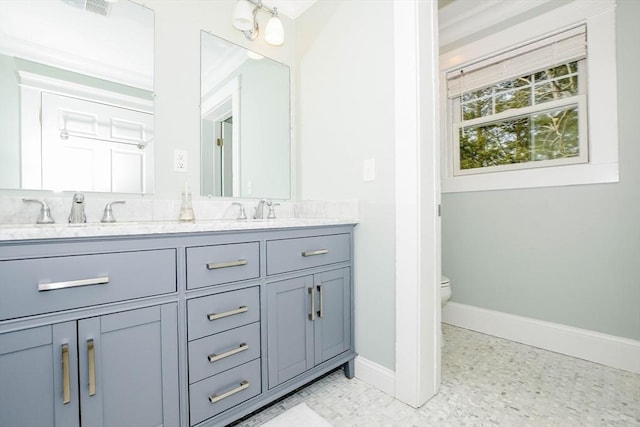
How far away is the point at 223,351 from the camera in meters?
1.18

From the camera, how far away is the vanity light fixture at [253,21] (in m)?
1.70

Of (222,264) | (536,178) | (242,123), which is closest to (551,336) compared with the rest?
(536,178)

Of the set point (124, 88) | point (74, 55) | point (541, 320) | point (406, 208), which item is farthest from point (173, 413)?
point (541, 320)

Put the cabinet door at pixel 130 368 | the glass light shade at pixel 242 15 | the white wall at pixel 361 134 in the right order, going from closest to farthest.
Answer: the cabinet door at pixel 130 368, the white wall at pixel 361 134, the glass light shade at pixel 242 15

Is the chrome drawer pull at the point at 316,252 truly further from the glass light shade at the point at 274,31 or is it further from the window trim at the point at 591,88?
the window trim at the point at 591,88

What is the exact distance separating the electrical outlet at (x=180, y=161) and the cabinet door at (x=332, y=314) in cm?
91

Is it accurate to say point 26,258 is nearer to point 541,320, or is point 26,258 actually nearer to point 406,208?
point 406,208

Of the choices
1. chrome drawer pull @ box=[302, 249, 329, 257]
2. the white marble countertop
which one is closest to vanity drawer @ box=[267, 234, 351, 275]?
chrome drawer pull @ box=[302, 249, 329, 257]

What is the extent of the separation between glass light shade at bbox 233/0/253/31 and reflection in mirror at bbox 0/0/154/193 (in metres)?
0.44

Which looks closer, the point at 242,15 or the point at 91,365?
the point at 91,365

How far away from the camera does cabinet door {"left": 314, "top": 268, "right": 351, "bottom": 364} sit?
5.00 ft

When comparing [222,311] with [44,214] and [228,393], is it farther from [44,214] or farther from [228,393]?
[44,214]

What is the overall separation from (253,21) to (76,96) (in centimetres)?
101

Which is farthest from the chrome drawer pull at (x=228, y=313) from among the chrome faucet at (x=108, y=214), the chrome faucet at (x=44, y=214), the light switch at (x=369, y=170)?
the light switch at (x=369, y=170)
